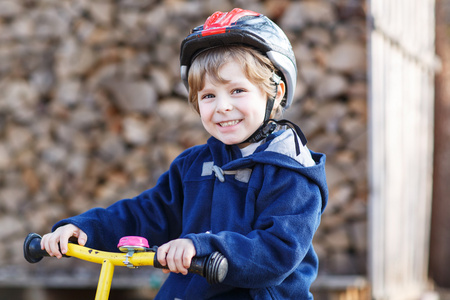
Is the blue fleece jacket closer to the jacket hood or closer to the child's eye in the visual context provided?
the jacket hood

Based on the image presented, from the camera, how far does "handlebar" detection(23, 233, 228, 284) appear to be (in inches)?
72.4

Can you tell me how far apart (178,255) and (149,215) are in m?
0.61

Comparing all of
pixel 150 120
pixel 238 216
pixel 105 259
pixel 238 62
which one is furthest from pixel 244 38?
pixel 150 120

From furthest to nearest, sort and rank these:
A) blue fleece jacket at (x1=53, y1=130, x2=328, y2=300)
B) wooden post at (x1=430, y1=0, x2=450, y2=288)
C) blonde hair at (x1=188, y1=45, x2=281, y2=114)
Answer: wooden post at (x1=430, y1=0, x2=450, y2=288) < blonde hair at (x1=188, y1=45, x2=281, y2=114) < blue fleece jacket at (x1=53, y1=130, x2=328, y2=300)

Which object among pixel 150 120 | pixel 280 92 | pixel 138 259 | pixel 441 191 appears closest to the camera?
pixel 138 259

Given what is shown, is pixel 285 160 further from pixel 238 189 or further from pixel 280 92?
pixel 280 92

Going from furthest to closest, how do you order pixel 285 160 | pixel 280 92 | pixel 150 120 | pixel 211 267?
pixel 150 120, pixel 280 92, pixel 285 160, pixel 211 267

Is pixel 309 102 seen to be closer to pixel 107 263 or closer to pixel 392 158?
pixel 392 158

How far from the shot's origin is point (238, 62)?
7.36 feet

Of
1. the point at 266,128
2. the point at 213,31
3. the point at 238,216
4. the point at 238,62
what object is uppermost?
the point at 213,31

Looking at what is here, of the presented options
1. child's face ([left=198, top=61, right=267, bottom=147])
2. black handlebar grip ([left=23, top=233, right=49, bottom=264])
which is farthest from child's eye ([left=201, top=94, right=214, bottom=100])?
black handlebar grip ([left=23, top=233, right=49, bottom=264])

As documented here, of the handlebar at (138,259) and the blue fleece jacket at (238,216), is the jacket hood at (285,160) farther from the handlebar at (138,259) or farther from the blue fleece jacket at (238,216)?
the handlebar at (138,259)

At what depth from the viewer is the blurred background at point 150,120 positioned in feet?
16.8

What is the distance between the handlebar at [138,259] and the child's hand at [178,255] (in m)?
0.02
